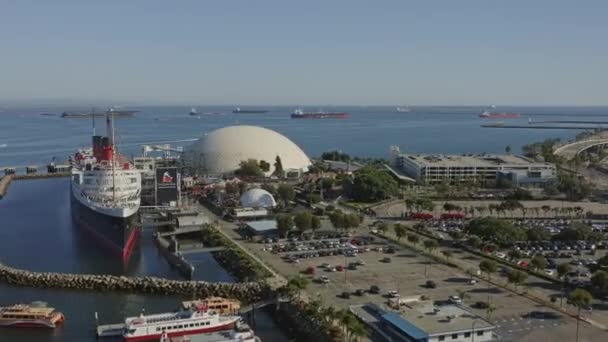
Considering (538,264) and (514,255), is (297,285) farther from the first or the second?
(514,255)

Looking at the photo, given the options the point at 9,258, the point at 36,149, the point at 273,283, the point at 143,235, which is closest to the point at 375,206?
the point at 143,235

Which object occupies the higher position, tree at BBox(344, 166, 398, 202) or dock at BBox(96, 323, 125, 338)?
tree at BBox(344, 166, 398, 202)

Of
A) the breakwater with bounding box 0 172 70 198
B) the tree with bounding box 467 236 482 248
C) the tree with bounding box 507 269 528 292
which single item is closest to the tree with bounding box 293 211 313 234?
the tree with bounding box 467 236 482 248

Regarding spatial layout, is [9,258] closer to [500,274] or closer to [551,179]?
[500,274]

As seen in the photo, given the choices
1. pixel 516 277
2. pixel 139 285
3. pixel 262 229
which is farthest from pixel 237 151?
pixel 516 277

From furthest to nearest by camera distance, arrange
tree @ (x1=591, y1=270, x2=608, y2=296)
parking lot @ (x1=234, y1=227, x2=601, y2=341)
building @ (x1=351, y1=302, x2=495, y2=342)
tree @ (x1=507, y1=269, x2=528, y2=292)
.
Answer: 1. tree @ (x1=507, y1=269, x2=528, y2=292)
2. tree @ (x1=591, y1=270, x2=608, y2=296)
3. parking lot @ (x1=234, y1=227, x2=601, y2=341)
4. building @ (x1=351, y1=302, x2=495, y2=342)

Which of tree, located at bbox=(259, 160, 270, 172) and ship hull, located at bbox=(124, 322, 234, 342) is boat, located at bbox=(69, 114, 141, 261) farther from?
tree, located at bbox=(259, 160, 270, 172)
